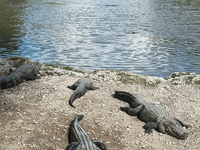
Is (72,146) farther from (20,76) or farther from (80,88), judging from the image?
(20,76)

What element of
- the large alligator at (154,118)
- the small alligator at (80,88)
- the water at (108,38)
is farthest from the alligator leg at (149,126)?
Answer: the water at (108,38)

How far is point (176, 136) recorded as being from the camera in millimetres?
5410

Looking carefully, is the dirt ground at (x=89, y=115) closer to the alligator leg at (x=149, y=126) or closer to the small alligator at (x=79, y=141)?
the alligator leg at (x=149, y=126)

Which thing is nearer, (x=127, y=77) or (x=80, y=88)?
(x=80, y=88)

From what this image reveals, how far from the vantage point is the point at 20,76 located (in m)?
7.87

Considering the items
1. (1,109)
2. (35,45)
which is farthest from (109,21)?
(1,109)

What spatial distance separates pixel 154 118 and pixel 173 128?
0.59 meters

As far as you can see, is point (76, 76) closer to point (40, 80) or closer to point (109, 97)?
point (40, 80)

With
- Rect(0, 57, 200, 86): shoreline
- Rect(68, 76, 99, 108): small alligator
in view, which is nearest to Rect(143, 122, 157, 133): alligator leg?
Rect(68, 76, 99, 108): small alligator

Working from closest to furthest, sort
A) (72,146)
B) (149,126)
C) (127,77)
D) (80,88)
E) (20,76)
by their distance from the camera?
(72,146) → (149,126) → (80,88) → (20,76) → (127,77)

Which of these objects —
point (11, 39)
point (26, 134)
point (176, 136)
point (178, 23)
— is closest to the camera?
point (26, 134)

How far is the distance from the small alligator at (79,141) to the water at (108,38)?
610 cm

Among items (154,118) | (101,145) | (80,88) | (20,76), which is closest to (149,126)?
(154,118)

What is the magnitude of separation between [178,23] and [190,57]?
371 inches
